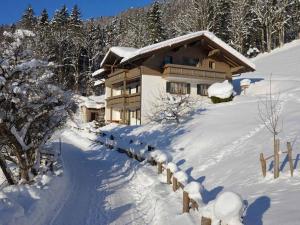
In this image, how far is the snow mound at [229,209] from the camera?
283 inches

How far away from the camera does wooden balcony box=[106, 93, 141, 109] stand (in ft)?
115

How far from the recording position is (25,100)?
12.8m

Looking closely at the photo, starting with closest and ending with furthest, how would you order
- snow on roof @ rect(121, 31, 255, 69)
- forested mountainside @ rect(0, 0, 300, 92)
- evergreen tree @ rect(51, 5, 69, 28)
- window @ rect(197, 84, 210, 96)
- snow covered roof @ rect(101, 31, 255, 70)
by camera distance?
snow on roof @ rect(121, 31, 255, 69) < snow covered roof @ rect(101, 31, 255, 70) < window @ rect(197, 84, 210, 96) < forested mountainside @ rect(0, 0, 300, 92) < evergreen tree @ rect(51, 5, 69, 28)

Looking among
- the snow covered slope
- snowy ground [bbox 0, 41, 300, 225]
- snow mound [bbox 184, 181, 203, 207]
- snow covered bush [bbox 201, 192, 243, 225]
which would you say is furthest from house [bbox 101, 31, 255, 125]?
snow covered bush [bbox 201, 192, 243, 225]

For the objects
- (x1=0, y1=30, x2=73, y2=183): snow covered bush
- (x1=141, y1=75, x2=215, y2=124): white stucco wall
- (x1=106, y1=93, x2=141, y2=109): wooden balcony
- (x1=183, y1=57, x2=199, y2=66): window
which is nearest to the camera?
(x1=0, y1=30, x2=73, y2=183): snow covered bush

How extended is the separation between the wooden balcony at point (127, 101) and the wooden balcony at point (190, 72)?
341 cm

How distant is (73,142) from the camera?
113 ft

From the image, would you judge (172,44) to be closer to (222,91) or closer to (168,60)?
(168,60)

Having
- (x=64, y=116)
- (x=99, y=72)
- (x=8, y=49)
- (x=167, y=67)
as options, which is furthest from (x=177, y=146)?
(x=99, y=72)

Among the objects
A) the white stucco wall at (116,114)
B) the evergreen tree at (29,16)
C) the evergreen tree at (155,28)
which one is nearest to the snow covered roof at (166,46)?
the white stucco wall at (116,114)

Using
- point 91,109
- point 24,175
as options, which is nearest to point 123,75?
point 91,109

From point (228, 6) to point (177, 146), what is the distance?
2109 inches

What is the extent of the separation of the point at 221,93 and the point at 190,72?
13.7 ft

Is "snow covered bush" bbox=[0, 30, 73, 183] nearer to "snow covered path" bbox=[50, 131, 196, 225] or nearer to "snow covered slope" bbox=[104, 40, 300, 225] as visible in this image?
"snow covered path" bbox=[50, 131, 196, 225]
